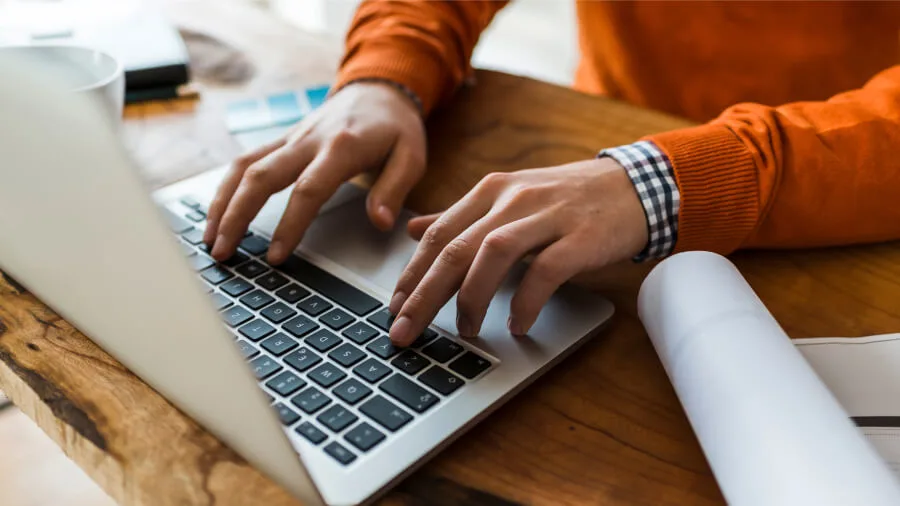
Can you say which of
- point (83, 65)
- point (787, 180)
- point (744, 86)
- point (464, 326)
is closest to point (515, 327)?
point (464, 326)

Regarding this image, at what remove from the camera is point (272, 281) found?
502 mm

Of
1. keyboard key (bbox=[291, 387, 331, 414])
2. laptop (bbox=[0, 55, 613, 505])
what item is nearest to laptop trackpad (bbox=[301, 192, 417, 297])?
laptop (bbox=[0, 55, 613, 505])

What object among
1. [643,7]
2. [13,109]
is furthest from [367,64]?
[13,109]

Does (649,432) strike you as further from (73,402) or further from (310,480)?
(73,402)

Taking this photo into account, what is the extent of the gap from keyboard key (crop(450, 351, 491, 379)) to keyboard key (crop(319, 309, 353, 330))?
0.24 ft

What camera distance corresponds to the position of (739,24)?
2.67ft

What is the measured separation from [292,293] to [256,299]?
22 mm

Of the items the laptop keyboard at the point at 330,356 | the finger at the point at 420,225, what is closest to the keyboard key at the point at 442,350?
the laptop keyboard at the point at 330,356

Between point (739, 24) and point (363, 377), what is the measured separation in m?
0.62

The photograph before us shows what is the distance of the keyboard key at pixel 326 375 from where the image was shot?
1.32 ft

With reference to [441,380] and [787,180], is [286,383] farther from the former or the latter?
[787,180]

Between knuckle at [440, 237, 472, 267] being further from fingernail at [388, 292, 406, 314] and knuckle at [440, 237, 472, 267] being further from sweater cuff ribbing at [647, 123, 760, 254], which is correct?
sweater cuff ribbing at [647, 123, 760, 254]

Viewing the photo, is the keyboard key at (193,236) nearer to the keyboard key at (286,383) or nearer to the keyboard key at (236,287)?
the keyboard key at (236,287)

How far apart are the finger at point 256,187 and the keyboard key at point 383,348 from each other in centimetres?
15
